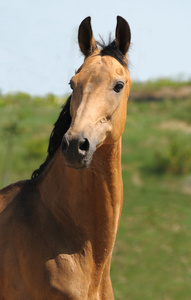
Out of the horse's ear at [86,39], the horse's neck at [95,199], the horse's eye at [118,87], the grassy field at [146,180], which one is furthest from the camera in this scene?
the grassy field at [146,180]

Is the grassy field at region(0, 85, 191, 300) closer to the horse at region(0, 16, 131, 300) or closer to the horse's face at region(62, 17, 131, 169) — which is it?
the horse at region(0, 16, 131, 300)

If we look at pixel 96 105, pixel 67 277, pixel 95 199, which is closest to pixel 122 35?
pixel 96 105

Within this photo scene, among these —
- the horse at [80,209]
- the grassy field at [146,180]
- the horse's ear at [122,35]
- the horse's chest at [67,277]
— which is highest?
the grassy field at [146,180]

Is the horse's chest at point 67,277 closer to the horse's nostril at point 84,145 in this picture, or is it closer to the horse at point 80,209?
the horse at point 80,209

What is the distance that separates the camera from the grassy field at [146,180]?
827 inches

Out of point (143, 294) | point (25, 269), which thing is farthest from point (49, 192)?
point (143, 294)

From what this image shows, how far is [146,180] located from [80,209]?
2730cm

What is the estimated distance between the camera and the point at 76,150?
125 inches

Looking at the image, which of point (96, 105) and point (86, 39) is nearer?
point (96, 105)

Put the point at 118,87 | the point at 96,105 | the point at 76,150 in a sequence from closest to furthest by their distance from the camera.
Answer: the point at 76,150, the point at 96,105, the point at 118,87

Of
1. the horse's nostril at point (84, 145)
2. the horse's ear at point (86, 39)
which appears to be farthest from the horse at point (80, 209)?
the horse's nostril at point (84, 145)

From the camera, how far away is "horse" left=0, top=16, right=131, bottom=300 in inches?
142

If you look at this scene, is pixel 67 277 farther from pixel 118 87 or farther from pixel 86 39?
pixel 86 39

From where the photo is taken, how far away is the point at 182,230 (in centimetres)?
2486
